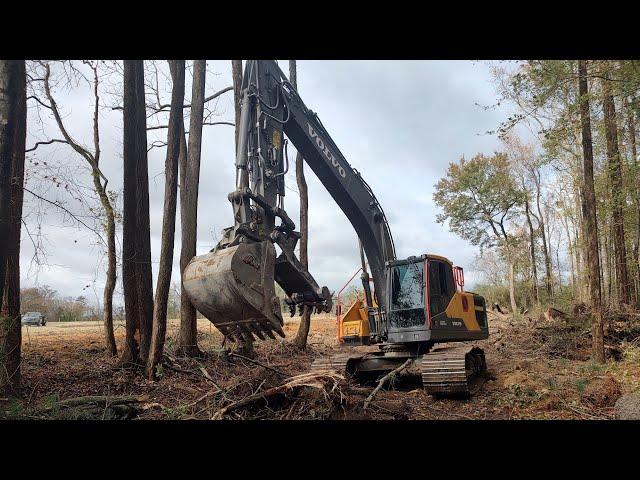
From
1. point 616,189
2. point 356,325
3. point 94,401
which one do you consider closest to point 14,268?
point 94,401

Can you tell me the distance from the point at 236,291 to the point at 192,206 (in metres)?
5.92

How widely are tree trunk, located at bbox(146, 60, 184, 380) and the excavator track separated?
4.28m

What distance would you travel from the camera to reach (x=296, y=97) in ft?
25.0

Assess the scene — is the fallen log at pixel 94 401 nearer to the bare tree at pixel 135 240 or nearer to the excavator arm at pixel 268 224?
the excavator arm at pixel 268 224


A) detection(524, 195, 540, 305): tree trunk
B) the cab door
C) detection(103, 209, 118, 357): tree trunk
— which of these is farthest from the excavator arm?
detection(524, 195, 540, 305): tree trunk

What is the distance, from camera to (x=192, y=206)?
10.4m

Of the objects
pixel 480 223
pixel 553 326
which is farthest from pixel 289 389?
pixel 480 223

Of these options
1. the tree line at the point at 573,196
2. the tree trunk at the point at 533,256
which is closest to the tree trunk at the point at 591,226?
the tree line at the point at 573,196

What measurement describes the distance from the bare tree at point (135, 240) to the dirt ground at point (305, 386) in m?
0.60

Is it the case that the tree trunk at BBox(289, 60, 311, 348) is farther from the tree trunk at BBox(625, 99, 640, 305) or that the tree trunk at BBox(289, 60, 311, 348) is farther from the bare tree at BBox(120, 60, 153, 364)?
the tree trunk at BBox(625, 99, 640, 305)

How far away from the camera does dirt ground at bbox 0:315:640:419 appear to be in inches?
219

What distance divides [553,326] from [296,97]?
986 cm
